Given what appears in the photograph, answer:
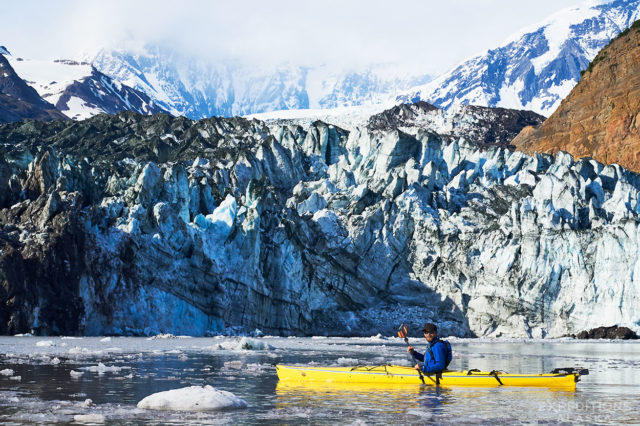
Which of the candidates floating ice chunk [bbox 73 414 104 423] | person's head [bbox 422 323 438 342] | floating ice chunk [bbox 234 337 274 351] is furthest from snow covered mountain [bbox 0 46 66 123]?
floating ice chunk [bbox 73 414 104 423]

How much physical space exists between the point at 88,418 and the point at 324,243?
157ft

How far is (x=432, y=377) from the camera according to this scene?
1842 cm

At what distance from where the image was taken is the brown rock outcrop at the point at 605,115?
75.9m

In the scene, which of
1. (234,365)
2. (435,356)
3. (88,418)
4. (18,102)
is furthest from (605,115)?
(18,102)

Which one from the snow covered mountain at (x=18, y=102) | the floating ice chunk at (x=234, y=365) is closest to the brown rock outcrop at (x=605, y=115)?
the floating ice chunk at (x=234, y=365)

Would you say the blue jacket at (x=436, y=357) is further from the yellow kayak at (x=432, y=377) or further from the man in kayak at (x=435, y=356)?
the yellow kayak at (x=432, y=377)

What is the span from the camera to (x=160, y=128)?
87875 millimetres

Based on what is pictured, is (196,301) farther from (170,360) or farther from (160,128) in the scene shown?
(160,128)

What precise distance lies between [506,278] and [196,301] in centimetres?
2392

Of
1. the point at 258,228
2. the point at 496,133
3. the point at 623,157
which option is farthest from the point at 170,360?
the point at 496,133

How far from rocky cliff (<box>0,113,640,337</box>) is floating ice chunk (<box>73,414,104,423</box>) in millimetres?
33142

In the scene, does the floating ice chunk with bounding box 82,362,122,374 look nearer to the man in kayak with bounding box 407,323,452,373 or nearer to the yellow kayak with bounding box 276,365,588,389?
the yellow kayak with bounding box 276,365,588,389

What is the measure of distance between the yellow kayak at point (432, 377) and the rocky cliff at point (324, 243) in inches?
1139

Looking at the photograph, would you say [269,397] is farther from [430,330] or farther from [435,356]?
[435,356]
